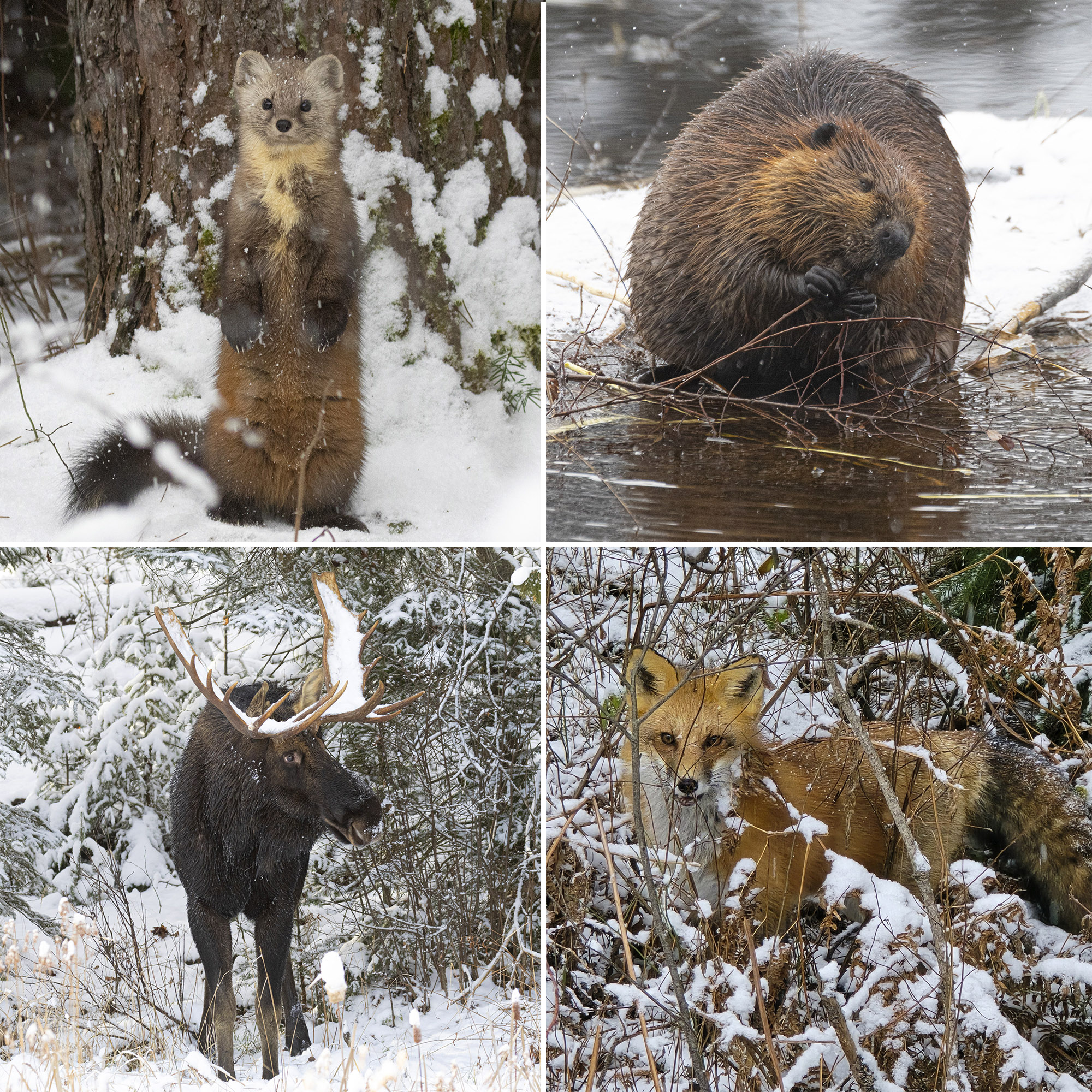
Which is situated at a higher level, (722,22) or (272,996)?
(722,22)

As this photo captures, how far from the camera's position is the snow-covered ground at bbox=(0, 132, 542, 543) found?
8.59 feet

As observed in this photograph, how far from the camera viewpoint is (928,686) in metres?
2.54

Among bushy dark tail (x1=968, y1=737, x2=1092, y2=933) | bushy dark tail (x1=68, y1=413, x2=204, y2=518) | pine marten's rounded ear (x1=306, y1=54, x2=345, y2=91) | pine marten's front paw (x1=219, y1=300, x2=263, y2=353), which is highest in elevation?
pine marten's rounded ear (x1=306, y1=54, x2=345, y2=91)

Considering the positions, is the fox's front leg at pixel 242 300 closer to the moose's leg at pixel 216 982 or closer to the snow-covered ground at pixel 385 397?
the snow-covered ground at pixel 385 397

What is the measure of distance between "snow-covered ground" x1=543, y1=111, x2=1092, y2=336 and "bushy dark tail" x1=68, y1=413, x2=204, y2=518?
46.0 inches

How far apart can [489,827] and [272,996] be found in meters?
0.68

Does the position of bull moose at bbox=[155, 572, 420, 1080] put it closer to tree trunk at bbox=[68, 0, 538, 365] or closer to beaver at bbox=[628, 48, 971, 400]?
tree trunk at bbox=[68, 0, 538, 365]

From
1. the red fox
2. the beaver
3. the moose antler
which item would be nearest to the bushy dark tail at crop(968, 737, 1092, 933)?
the red fox

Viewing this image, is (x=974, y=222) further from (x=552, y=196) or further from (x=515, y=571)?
(x=515, y=571)

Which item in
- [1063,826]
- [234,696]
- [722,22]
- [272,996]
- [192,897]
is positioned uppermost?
[722,22]

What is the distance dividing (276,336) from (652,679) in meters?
1.33

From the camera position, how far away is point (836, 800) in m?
2.52

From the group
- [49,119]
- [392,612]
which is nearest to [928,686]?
[392,612]

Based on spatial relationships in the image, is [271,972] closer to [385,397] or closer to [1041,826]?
[385,397]
